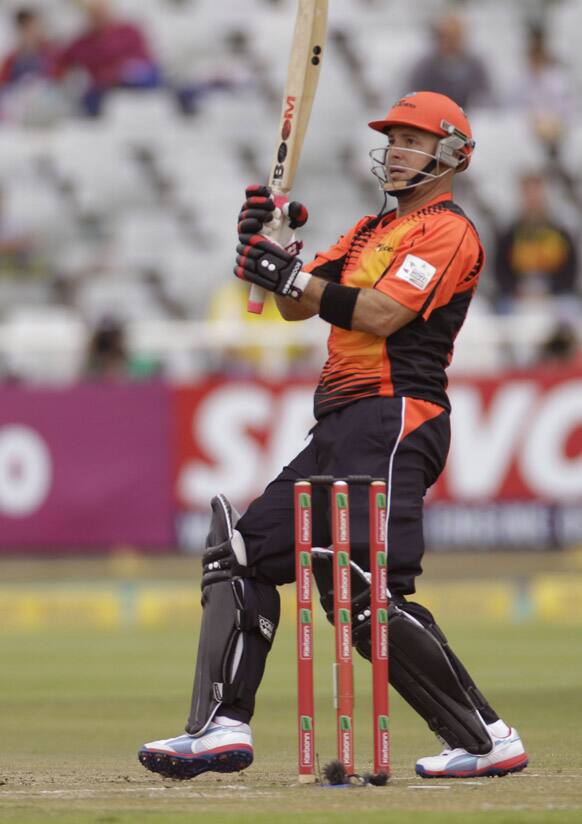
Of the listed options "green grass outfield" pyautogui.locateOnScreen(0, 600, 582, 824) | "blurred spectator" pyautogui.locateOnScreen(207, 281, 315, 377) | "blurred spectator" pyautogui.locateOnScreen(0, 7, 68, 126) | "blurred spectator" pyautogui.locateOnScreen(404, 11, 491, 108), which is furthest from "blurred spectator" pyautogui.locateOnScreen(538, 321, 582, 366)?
"blurred spectator" pyautogui.locateOnScreen(0, 7, 68, 126)

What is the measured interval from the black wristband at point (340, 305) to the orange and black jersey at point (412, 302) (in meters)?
0.08

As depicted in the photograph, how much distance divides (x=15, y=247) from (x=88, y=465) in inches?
104

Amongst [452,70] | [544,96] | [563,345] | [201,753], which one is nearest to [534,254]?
[563,345]

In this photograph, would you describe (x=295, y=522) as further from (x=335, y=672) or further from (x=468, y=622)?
(x=468, y=622)

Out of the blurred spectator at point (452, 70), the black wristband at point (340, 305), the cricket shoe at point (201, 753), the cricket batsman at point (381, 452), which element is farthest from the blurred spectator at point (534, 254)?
the cricket shoe at point (201, 753)

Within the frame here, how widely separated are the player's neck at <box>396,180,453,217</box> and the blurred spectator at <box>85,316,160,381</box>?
22.0 feet

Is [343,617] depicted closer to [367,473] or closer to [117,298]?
[367,473]

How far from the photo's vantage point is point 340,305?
175 inches

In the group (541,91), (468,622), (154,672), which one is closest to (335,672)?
(154,672)

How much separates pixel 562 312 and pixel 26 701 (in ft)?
17.9

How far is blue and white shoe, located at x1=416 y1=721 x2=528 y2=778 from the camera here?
4.55 m

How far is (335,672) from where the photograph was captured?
4.22 metres

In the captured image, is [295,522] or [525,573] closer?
[295,522]

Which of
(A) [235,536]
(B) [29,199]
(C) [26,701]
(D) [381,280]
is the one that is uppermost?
(B) [29,199]
